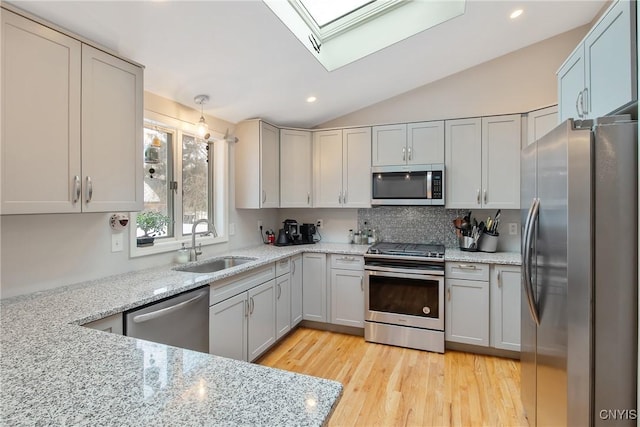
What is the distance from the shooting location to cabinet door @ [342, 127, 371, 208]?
340 centimetres

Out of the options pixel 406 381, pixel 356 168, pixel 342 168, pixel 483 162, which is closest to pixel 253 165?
pixel 342 168

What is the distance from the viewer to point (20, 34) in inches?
52.1

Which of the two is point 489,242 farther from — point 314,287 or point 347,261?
point 314,287

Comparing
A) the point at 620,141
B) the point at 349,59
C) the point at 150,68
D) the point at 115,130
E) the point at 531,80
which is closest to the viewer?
the point at 620,141

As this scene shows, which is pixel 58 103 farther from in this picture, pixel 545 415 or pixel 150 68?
pixel 545 415

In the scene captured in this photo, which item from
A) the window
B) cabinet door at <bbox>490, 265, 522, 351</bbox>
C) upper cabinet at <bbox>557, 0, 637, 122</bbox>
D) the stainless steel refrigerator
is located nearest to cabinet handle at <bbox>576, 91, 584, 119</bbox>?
upper cabinet at <bbox>557, 0, 637, 122</bbox>

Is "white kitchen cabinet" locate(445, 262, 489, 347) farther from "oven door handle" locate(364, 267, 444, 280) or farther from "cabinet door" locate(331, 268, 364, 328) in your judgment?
"cabinet door" locate(331, 268, 364, 328)

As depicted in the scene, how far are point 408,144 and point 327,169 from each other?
0.95 metres

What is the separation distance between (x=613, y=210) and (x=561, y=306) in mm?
441

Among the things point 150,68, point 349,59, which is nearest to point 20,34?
point 150,68

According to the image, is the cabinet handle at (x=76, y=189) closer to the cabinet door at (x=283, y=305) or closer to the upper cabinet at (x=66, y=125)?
the upper cabinet at (x=66, y=125)

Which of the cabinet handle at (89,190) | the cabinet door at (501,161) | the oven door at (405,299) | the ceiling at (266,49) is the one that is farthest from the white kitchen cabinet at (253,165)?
the cabinet door at (501,161)

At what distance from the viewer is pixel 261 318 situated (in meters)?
2.61

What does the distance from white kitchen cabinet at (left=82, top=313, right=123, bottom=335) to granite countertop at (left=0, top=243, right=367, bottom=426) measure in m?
0.12
